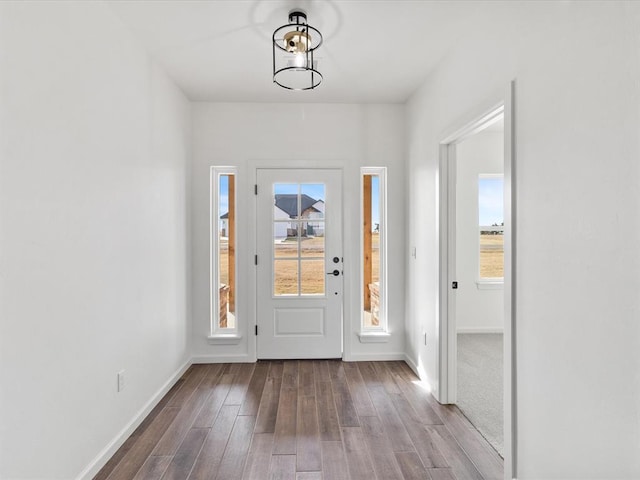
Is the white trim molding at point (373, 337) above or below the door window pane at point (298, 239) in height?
below

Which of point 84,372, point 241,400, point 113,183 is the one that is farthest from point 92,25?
point 241,400

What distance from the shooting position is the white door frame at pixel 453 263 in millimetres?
1770

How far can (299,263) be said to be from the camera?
3670 millimetres

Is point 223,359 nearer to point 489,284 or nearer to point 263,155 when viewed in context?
point 263,155

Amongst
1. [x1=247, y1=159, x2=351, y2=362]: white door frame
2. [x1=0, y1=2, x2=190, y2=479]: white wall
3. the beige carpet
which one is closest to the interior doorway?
the beige carpet

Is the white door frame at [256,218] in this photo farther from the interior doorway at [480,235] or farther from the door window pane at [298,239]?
the interior doorway at [480,235]

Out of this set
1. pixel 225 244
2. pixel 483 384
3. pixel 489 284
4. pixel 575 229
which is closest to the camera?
pixel 575 229

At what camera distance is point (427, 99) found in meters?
3.04

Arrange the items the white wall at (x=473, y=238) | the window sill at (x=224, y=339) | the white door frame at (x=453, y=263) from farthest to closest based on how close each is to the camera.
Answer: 1. the white wall at (x=473, y=238)
2. the window sill at (x=224, y=339)
3. the white door frame at (x=453, y=263)

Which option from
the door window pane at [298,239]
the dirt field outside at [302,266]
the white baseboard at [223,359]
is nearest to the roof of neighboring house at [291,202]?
the door window pane at [298,239]

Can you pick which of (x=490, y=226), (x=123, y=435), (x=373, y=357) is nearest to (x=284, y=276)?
(x=373, y=357)

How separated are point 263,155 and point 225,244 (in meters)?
1.01

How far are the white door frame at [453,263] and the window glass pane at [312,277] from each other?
4.27 feet

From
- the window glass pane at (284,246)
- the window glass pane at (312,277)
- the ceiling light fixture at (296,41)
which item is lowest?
the window glass pane at (312,277)
